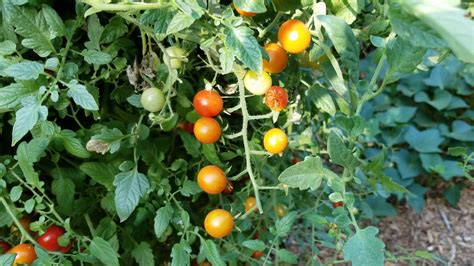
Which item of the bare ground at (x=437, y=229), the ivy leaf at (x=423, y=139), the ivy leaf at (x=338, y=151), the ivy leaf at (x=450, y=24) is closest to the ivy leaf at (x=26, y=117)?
the ivy leaf at (x=338, y=151)

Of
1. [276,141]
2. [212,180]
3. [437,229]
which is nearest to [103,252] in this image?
[212,180]

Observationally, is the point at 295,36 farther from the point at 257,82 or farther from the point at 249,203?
the point at 249,203

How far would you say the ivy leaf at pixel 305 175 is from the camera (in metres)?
0.74

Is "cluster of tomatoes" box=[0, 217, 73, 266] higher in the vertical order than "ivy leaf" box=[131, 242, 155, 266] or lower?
higher

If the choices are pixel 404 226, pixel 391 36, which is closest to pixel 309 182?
pixel 391 36

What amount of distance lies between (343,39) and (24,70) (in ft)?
1.35

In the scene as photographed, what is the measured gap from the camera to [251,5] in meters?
0.67

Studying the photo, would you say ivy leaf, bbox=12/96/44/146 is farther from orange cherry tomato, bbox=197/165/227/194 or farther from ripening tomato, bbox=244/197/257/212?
ripening tomato, bbox=244/197/257/212

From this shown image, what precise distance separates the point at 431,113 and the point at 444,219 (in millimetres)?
463

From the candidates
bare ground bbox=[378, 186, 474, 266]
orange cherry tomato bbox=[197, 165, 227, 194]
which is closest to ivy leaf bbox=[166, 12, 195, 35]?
orange cherry tomato bbox=[197, 165, 227, 194]

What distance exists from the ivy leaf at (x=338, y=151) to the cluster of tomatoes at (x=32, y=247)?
18.7 inches

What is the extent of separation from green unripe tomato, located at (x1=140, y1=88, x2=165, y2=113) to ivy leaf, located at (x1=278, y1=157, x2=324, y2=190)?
209 mm

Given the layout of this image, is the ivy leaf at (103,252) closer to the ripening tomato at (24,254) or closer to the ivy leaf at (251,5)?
the ripening tomato at (24,254)

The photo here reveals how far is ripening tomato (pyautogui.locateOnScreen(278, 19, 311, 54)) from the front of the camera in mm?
723
